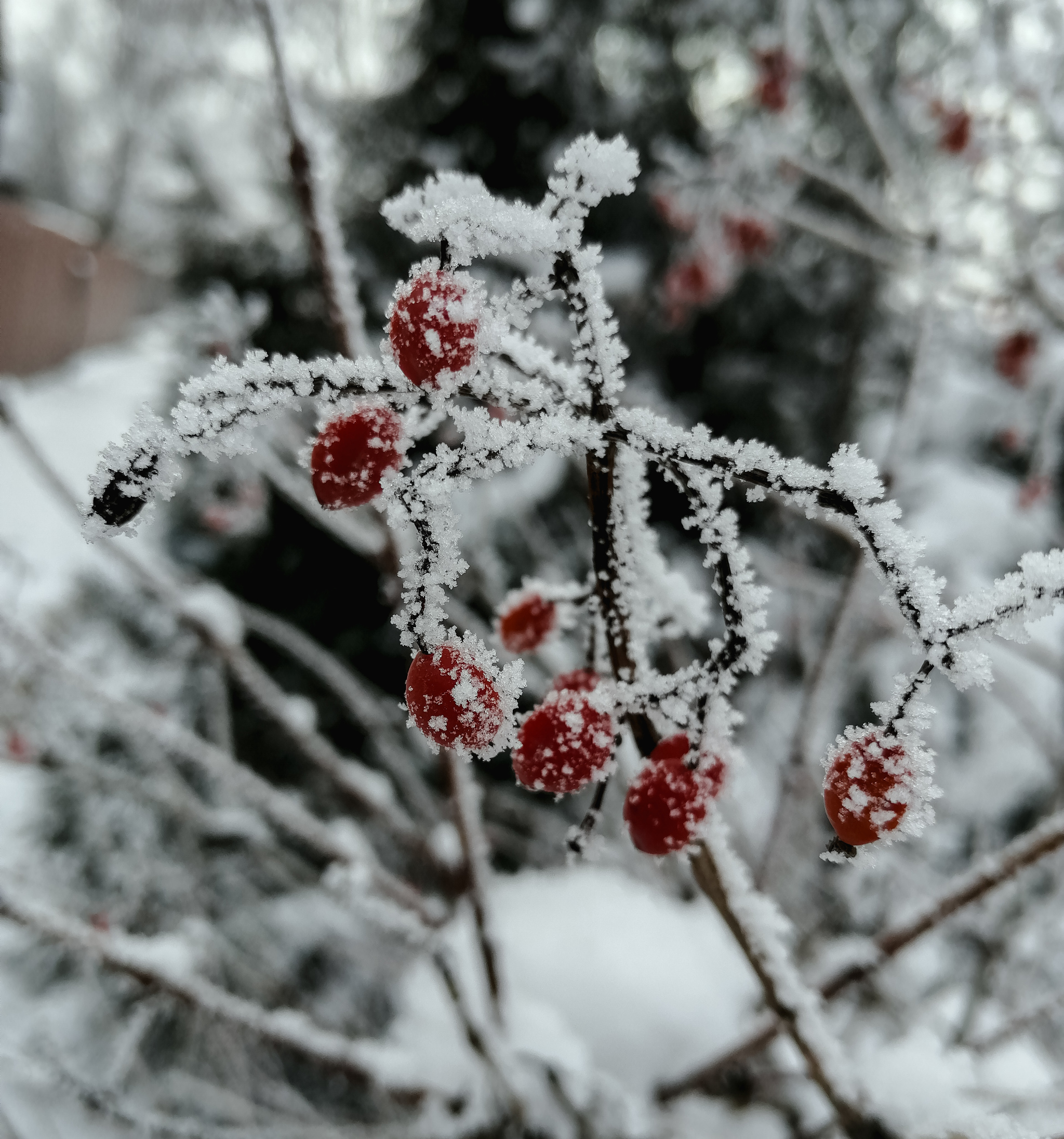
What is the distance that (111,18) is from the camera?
44.1 feet

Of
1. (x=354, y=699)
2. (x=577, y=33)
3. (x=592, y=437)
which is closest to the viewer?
(x=592, y=437)

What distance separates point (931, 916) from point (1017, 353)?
5.91 feet

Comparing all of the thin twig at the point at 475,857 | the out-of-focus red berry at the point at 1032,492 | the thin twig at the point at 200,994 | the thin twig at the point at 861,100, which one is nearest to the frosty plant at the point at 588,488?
the thin twig at the point at 475,857

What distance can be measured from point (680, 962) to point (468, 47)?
3.97m

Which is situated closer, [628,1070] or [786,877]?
[628,1070]

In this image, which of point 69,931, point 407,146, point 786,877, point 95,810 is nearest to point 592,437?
point 69,931

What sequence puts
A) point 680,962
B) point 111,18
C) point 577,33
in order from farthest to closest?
1. point 111,18
2. point 577,33
3. point 680,962

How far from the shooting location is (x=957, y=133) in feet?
6.26

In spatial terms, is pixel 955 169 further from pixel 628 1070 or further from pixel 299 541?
pixel 628 1070

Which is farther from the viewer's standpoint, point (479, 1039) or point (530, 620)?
point (479, 1039)

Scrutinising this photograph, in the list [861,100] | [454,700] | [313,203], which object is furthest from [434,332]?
[861,100]

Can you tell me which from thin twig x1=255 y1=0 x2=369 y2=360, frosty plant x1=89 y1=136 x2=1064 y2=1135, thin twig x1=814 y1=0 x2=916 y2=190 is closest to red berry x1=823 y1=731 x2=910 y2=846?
frosty plant x1=89 y1=136 x2=1064 y2=1135

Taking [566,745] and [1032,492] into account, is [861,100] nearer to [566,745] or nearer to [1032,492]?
[1032,492]

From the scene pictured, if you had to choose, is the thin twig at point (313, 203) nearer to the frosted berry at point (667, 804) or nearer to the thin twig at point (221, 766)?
the frosted berry at point (667, 804)
